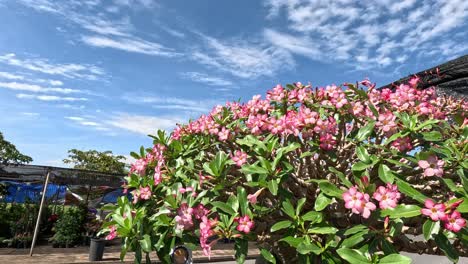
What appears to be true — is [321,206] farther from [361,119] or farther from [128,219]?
[128,219]

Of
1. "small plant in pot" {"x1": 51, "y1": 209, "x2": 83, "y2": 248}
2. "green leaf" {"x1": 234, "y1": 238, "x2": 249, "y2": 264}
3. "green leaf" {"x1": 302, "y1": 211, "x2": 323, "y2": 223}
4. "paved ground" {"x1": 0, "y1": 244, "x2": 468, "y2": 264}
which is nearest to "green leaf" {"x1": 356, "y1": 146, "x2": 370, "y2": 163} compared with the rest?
"green leaf" {"x1": 302, "y1": 211, "x2": 323, "y2": 223}

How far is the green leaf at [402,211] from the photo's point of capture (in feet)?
5.03

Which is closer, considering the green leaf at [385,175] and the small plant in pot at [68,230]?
the green leaf at [385,175]

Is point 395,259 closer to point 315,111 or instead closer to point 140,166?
point 315,111

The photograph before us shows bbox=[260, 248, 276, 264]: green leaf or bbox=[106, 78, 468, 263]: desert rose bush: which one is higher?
bbox=[106, 78, 468, 263]: desert rose bush

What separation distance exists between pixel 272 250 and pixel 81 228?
1291 centimetres

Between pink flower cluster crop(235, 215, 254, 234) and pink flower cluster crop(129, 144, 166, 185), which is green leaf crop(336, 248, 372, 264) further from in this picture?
pink flower cluster crop(129, 144, 166, 185)

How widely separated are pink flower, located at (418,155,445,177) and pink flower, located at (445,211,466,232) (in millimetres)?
272

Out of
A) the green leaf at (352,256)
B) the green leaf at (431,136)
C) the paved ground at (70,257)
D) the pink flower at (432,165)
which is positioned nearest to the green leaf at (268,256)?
the green leaf at (352,256)

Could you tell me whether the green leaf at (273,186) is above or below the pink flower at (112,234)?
above

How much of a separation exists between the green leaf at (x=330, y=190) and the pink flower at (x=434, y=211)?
35 cm

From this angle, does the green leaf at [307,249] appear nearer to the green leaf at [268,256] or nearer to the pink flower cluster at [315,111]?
the green leaf at [268,256]

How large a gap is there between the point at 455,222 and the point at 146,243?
154cm

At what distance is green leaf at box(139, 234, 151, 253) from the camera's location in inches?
80.0
